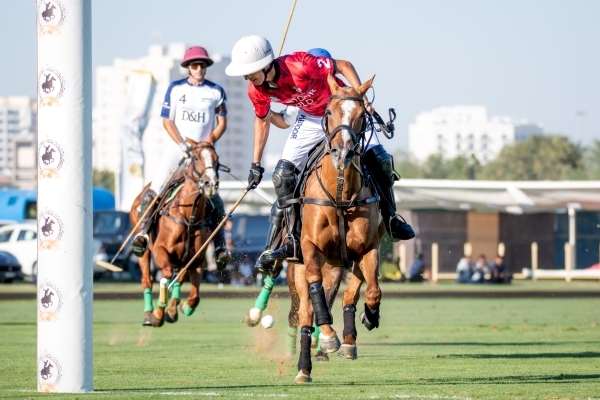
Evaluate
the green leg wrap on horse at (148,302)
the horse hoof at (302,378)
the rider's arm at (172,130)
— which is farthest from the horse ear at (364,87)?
the green leg wrap on horse at (148,302)

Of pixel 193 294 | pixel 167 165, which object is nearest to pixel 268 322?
pixel 193 294

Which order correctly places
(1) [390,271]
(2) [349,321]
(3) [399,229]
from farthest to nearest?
1. (1) [390,271]
2. (3) [399,229]
3. (2) [349,321]

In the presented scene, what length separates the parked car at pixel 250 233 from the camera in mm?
37312

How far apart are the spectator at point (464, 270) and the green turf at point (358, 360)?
1716 centimetres

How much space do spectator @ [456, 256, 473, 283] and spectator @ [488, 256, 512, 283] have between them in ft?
2.70

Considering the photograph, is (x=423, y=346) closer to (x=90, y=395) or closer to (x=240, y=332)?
(x=240, y=332)

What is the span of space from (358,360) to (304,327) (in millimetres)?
2837

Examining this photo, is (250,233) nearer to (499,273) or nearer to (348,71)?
(499,273)

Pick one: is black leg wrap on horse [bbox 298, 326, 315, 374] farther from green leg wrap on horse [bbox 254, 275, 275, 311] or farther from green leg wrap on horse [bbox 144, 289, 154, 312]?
green leg wrap on horse [bbox 144, 289, 154, 312]

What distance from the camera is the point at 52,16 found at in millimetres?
9117

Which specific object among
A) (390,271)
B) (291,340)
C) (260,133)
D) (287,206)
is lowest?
(390,271)

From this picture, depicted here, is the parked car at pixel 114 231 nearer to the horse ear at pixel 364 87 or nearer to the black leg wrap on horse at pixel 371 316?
the black leg wrap on horse at pixel 371 316

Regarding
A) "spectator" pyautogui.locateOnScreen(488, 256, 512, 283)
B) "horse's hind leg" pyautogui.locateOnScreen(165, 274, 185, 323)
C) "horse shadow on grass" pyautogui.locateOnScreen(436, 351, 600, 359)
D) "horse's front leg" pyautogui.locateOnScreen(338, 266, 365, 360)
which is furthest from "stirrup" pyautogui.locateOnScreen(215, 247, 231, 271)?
"spectator" pyautogui.locateOnScreen(488, 256, 512, 283)

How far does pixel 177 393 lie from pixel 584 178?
3545 inches
